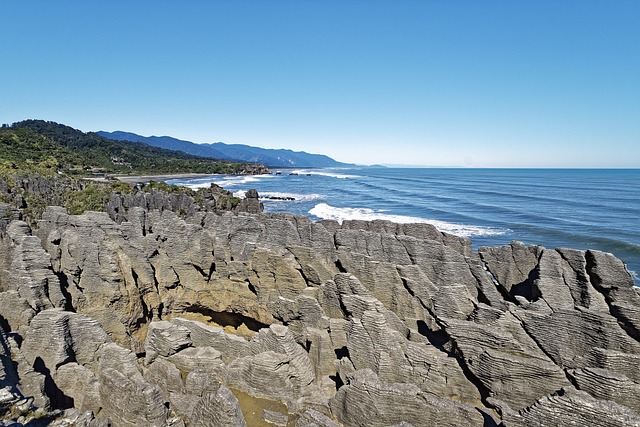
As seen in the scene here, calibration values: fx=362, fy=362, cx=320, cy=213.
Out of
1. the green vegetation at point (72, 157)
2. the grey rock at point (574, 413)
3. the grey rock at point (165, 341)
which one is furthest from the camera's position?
the green vegetation at point (72, 157)

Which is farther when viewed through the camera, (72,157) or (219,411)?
(72,157)

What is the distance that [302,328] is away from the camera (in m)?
9.57

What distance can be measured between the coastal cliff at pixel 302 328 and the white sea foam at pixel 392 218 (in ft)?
63.2

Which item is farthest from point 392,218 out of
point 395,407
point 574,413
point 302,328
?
point 574,413

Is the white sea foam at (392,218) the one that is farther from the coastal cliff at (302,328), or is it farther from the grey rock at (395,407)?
the grey rock at (395,407)

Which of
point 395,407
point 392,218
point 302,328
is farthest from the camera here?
point 392,218

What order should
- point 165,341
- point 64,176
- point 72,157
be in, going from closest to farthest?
point 165,341, point 64,176, point 72,157

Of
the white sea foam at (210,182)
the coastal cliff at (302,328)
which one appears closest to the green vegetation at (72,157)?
the white sea foam at (210,182)

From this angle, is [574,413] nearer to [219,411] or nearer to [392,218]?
[219,411]

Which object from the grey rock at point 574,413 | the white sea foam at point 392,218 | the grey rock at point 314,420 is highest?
the grey rock at point 574,413

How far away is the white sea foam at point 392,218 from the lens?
3512cm

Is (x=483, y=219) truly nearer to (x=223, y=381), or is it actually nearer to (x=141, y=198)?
(x=141, y=198)

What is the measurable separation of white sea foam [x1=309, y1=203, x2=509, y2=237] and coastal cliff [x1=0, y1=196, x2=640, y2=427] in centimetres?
1926

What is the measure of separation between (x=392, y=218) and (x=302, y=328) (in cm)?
3501
